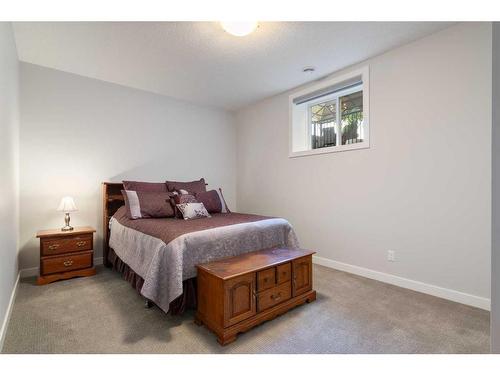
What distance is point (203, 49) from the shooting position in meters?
2.57

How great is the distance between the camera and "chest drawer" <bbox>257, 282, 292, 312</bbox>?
1.87m

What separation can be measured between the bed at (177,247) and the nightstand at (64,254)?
0.35m

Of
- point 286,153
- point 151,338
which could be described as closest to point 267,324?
point 151,338

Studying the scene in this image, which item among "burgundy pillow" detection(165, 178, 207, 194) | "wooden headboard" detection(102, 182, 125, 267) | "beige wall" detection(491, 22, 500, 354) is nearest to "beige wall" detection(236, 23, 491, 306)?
"burgundy pillow" detection(165, 178, 207, 194)

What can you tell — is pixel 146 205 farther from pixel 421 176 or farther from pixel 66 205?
pixel 421 176

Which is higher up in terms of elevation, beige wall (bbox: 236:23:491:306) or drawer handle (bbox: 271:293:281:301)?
beige wall (bbox: 236:23:491:306)

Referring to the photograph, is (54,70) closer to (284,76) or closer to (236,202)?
(284,76)

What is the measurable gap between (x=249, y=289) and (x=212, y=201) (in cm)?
160

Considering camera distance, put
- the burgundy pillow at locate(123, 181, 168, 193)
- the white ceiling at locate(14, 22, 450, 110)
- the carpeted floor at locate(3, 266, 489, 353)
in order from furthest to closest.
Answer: the burgundy pillow at locate(123, 181, 168, 193) < the white ceiling at locate(14, 22, 450, 110) < the carpeted floor at locate(3, 266, 489, 353)

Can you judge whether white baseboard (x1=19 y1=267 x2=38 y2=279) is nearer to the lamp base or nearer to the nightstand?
the nightstand

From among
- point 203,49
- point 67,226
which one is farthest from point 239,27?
point 67,226

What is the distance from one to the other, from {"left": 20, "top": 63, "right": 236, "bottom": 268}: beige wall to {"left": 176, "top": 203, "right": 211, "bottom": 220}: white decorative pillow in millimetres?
1260

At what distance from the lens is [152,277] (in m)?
1.83

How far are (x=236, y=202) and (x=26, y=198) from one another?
293 cm
